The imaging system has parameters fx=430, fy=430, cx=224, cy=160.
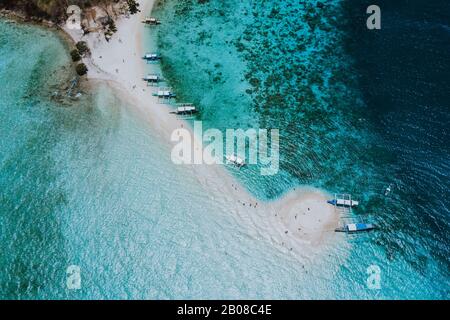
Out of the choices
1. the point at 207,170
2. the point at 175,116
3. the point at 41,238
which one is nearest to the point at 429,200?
the point at 207,170

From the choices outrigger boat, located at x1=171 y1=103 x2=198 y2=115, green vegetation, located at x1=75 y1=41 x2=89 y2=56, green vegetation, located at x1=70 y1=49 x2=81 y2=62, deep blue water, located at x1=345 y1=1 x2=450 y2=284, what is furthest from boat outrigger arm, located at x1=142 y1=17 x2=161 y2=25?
deep blue water, located at x1=345 y1=1 x2=450 y2=284

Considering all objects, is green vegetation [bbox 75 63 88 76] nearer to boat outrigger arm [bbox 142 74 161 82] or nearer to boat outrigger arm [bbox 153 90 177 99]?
boat outrigger arm [bbox 142 74 161 82]

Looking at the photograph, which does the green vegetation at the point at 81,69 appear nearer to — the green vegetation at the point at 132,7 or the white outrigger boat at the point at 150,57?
the white outrigger boat at the point at 150,57

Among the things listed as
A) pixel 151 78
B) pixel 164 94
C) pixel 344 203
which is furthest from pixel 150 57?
pixel 344 203

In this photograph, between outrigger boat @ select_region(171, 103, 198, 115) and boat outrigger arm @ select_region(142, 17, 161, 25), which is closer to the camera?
outrigger boat @ select_region(171, 103, 198, 115)

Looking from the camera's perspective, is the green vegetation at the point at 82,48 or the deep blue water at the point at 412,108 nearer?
the deep blue water at the point at 412,108

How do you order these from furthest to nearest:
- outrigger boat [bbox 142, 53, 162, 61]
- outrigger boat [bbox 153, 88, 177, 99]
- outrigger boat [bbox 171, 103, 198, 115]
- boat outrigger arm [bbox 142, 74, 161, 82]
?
outrigger boat [bbox 142, 53, 162, 61]
boat outrigger arm [bbox 142, 74, 161, 82]
outrigger boat [bbox 153, 88, 177, 99]
outrigger boat [bbox 171, 103, 198, 115]

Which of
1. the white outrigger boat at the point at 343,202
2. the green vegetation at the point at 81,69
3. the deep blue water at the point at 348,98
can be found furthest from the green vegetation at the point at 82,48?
the white outrigger boat at the point at 343,202
